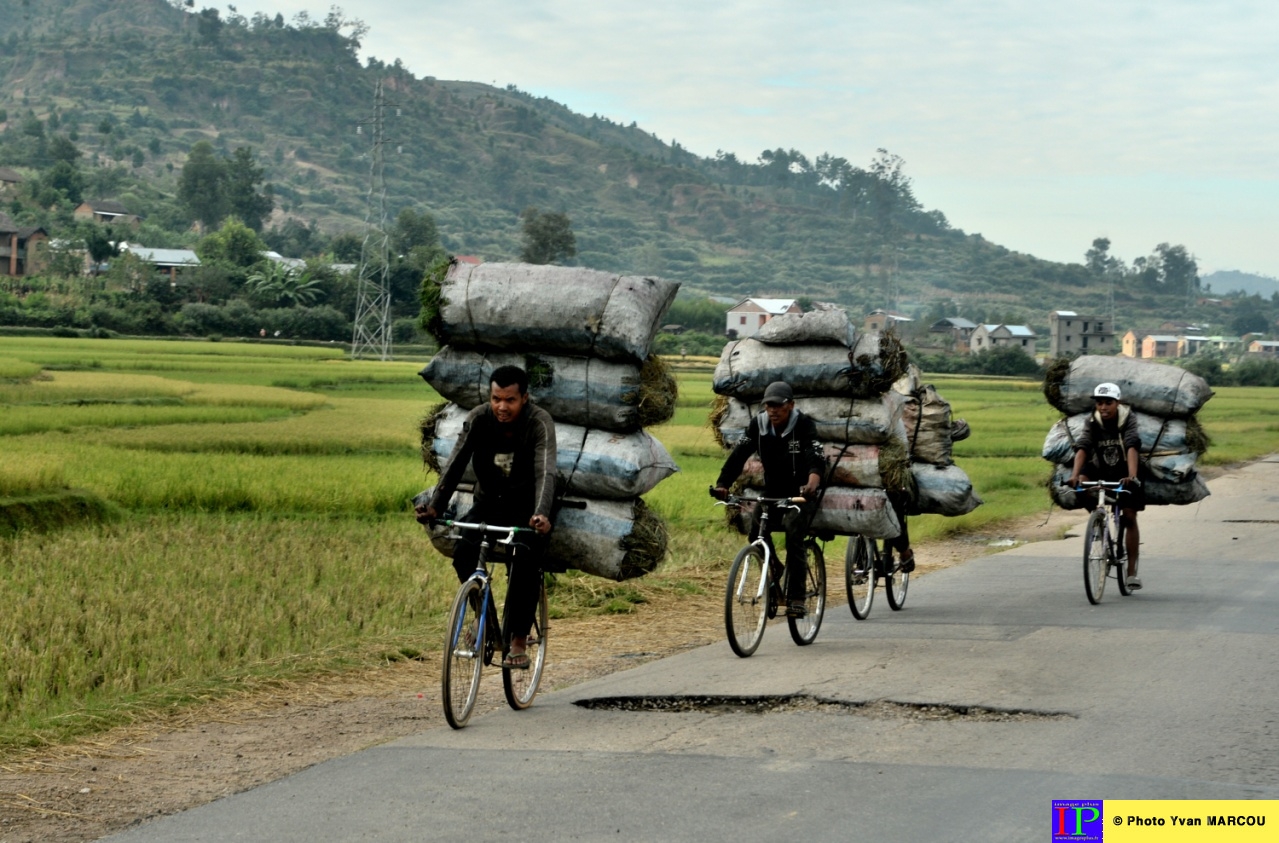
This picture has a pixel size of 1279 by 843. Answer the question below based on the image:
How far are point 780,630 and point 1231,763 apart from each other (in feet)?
15.0

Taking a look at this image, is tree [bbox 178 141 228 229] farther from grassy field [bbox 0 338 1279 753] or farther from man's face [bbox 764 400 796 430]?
man's face [bbox 764 400 796 430]

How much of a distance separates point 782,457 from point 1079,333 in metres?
109

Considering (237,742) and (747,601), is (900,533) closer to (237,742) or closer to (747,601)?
(747,601)

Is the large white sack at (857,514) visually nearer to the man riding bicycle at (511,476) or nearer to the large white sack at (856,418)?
the large white sack at (856,418)

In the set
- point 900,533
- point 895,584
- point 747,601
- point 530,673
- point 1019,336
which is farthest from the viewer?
point 1019,336

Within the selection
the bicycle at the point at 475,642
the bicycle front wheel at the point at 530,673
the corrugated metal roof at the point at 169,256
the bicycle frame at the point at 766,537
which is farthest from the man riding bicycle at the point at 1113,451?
the corrugated metal roof at the point at 169,256

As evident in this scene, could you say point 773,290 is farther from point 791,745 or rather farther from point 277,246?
point 791,745

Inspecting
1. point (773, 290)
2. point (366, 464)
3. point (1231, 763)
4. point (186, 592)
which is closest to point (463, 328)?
point (186, 592)

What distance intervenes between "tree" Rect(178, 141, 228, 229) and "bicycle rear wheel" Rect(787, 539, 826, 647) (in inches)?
5801

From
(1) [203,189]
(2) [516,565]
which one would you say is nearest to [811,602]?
(2) [516,565]

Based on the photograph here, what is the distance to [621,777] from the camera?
6.02 m

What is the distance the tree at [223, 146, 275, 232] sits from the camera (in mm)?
148500

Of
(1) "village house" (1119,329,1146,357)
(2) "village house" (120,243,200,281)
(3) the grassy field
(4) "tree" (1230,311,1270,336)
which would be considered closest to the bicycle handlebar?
(3) the grassy field

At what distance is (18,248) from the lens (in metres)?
96.9
